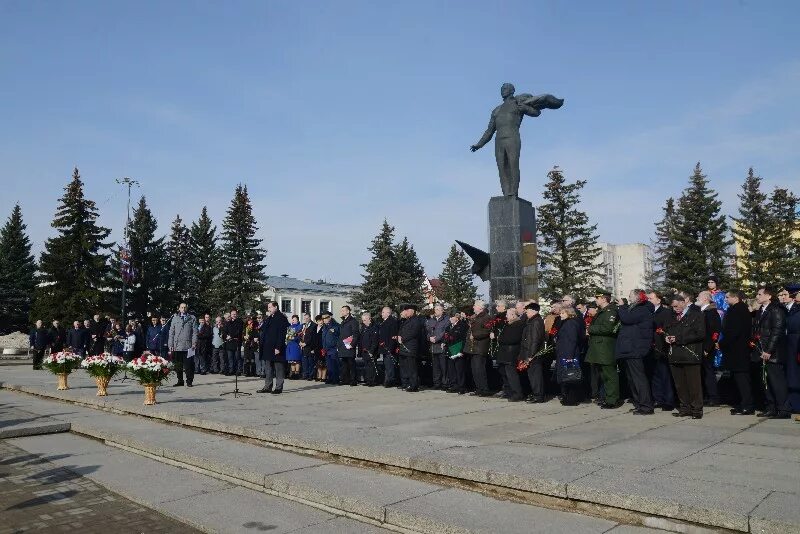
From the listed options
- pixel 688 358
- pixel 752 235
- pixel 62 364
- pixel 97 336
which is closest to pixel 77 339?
pixel 97 336

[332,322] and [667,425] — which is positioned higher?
[332,322]

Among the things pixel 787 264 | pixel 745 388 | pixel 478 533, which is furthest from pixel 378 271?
pixel 478 533

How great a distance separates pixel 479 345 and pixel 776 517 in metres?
8.20

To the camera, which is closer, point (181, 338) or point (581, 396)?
point (581, 396)

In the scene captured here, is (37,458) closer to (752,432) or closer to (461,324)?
(461,324)

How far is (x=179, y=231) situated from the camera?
6806cm

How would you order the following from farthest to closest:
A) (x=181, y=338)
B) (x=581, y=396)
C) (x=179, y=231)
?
(x=179, y=231) → (x=181, y=338) → (x=581, y=396)

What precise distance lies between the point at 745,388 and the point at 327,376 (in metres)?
10.2

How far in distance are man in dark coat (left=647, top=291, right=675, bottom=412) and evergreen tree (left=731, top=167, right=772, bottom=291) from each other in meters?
40.9

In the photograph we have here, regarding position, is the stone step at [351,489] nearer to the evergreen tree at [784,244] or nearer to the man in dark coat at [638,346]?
the man in dark coat at [638,346]

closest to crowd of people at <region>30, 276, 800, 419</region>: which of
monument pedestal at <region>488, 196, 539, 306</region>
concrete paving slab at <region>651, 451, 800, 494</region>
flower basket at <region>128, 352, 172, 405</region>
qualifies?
flower basket at <region>128, 352, 172, 405</region>

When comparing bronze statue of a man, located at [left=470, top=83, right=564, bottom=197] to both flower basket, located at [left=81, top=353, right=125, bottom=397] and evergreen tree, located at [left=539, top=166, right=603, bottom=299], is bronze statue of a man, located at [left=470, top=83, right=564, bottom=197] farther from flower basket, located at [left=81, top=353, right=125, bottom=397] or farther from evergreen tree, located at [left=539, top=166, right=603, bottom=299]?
evergreen tree, located at [left=539, top=166, right=603, bottom=299]

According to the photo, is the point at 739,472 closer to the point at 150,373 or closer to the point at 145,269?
the point at 150,373

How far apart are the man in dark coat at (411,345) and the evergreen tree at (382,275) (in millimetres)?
44677
